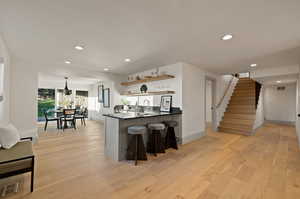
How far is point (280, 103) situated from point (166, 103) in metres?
6.66

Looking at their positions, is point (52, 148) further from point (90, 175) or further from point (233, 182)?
point (233, 182)

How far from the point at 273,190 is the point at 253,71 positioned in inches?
160

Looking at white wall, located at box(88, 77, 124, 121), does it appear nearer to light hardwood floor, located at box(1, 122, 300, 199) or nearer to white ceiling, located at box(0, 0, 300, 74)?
white ceiling, located at box(0, 0, 300, 74)

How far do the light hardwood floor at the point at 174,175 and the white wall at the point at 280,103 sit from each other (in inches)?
175

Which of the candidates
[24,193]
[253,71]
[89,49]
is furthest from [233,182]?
[253,71]

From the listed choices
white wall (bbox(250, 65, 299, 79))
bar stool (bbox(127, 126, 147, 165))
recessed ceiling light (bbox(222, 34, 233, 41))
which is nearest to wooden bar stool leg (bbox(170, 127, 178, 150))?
bar stool (bbox(127, 126, 147, 165))

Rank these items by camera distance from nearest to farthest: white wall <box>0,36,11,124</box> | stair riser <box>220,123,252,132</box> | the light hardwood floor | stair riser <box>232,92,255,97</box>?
the light hardwood floor → white wall <box>0,36,11,124</box> → stair riser <box>220,123,252,132</box> → stair riser <box>232,92,255,97</box>

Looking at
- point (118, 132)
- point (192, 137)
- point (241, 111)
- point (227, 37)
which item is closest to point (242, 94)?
point (241, 111)

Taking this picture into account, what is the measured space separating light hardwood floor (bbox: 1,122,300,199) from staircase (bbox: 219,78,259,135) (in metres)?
1.63

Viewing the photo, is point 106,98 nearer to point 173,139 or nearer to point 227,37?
point 173,139

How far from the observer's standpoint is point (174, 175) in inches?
83.8

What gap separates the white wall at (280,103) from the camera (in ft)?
21.0

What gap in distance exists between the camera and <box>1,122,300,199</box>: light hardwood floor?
171 centimetres

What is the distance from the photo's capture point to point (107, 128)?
2.96 meters
